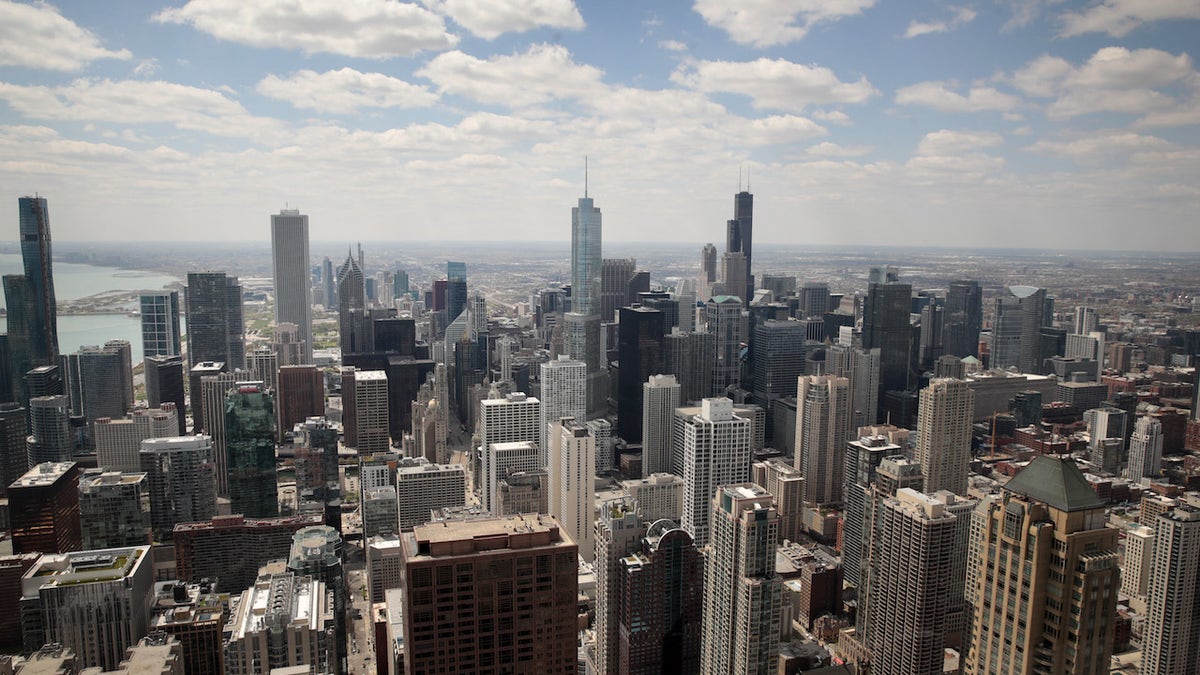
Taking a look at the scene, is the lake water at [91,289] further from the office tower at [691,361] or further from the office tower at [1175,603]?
the office tower at [1175,603]

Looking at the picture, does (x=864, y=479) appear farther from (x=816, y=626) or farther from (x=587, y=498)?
(x=587, y=498)

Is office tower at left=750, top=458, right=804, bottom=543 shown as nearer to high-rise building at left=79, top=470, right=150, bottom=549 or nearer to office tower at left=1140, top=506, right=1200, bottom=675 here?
office tower at left=1140, top=506, right=1200, bottom=675

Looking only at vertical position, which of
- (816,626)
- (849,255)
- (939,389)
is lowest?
(816,626)

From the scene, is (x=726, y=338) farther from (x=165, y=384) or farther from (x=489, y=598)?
(x=489, y=598)

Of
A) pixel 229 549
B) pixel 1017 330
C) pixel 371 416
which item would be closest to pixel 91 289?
pixel 371 416

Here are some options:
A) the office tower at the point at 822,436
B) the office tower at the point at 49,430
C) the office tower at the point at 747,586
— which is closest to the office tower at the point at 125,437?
the office tower at the point at 49,430

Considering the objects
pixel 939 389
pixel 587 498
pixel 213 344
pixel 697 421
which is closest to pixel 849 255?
pixel 939 389
